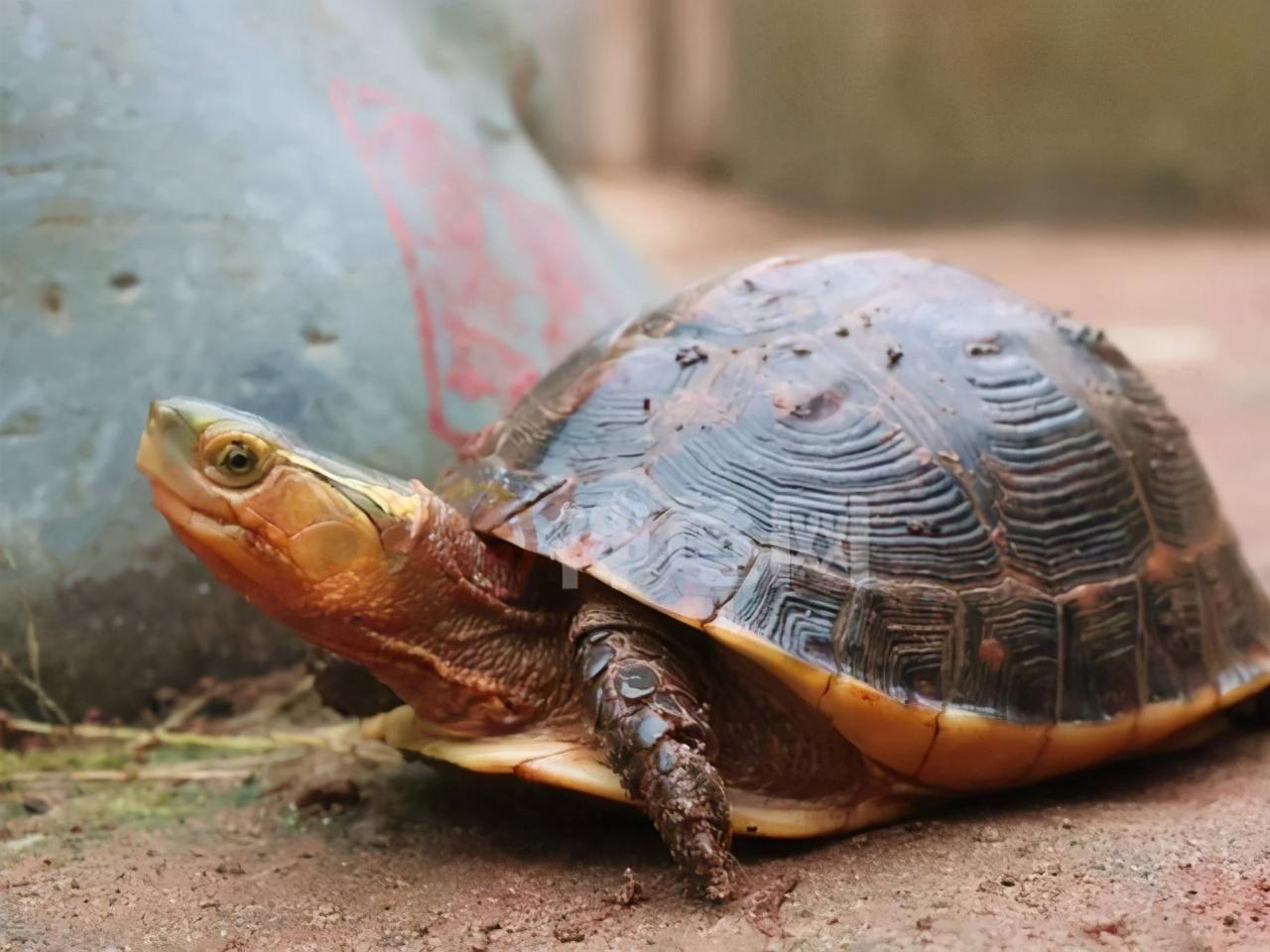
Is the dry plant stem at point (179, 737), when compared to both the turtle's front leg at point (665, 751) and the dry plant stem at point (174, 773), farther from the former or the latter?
the turtle's front leg at point (665, 751)

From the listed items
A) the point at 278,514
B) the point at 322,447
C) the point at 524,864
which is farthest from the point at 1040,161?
the point at 278,514

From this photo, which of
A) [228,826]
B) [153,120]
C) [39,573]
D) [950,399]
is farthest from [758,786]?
[153,120]

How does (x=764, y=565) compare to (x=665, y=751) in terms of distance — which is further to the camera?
(x=764, y=565)

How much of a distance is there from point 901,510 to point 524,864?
3.41ft

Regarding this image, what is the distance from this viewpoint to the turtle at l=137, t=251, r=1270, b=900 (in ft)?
7.20

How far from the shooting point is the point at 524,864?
2375 millimetres

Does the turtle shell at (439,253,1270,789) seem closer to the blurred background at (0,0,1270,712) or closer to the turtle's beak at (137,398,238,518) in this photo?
the turtle's beak at (137,398,238,518)

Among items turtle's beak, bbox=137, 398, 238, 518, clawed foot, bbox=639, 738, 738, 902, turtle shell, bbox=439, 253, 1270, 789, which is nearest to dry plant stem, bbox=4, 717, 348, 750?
turtle shell, bbox=439, 253, 1270, 789

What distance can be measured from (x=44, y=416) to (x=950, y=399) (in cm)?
227

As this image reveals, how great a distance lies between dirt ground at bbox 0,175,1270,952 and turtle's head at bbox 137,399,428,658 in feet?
1.78

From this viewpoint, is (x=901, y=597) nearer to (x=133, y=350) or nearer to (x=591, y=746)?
(x=591, y=746)

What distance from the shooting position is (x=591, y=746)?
2.34 metres

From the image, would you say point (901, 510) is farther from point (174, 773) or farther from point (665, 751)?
point (174, 773)

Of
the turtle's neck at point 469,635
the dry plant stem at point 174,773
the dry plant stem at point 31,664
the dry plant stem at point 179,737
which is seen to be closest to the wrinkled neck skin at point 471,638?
the turtle's neck at point 469,635
